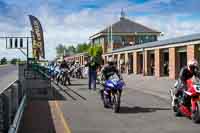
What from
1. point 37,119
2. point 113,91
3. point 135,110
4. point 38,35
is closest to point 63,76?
point 38,35

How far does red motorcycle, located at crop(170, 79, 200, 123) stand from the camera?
36.9ft

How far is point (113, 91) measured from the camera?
13797 millimetres

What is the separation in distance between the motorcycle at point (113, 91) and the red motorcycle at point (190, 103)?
174 centimetres

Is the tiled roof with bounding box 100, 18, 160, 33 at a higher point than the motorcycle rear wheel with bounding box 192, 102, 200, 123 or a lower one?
higher

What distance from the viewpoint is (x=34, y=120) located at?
11898 mm

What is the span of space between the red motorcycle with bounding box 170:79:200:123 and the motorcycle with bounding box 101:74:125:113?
1.74m

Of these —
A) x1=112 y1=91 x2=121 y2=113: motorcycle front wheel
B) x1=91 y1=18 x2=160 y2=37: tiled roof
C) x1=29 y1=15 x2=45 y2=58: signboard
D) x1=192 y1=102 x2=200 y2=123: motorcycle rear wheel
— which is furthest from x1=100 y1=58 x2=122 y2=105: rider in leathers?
x1=91 y1=18 x2=160 y2=37: tiled roof

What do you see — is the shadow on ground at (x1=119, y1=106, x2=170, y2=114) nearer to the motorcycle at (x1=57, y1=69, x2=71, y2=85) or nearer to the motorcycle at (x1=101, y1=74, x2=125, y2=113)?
the motorcycle at (x1=101, y1=74, x2=125, y2=113)

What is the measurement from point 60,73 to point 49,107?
47.2 ft

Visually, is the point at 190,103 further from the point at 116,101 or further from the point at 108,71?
the point at 108,71

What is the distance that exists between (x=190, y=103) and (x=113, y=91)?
2.63 metres

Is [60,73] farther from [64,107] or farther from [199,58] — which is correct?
[64,107]

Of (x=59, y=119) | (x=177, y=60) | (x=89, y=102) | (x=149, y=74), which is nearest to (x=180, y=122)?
(x=59, y=119)

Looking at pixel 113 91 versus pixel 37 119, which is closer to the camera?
pixel 37 119
